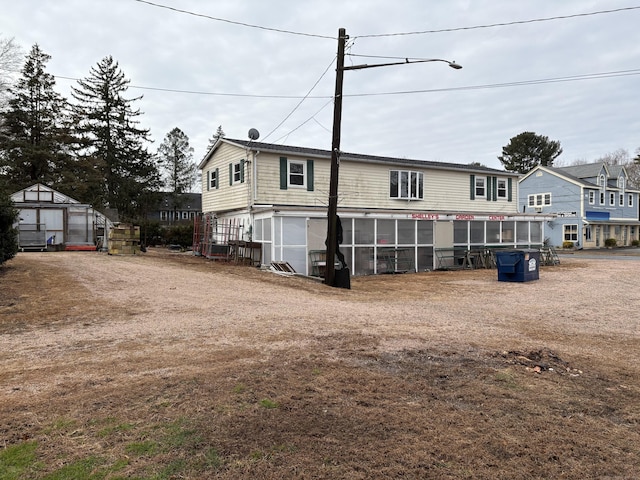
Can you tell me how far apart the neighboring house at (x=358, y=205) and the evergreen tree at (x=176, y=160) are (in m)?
29.4

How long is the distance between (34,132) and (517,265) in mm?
33290

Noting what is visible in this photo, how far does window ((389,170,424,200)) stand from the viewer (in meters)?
22.5

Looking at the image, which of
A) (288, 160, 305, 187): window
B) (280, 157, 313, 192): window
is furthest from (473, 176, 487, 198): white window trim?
(288, 160, 305, 187): window

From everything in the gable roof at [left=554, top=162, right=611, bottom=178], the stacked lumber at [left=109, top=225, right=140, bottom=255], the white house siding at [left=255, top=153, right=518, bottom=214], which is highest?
the gable roof at [left=554, top=162, right=611, bottom=178]

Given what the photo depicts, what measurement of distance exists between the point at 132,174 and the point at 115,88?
8040 millimetres

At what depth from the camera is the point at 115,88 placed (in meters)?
40.8

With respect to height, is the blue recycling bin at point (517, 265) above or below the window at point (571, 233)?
below

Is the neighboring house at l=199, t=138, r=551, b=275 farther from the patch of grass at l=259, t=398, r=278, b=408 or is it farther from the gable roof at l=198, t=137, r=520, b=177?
the patch of grass at l=259, t=398, r=278, b=408

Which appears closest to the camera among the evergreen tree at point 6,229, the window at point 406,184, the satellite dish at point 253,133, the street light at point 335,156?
the evergreen tree at point 6,229

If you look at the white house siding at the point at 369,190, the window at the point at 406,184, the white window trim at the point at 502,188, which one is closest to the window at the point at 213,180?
the white house siding at the point at 369,190

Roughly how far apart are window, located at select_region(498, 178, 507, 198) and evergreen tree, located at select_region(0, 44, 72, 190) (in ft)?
97.6

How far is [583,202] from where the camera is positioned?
1599 inches

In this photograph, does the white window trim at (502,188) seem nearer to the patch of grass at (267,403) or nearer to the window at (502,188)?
the window at (502,188)

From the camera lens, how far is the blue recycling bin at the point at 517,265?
1526 centimetres
